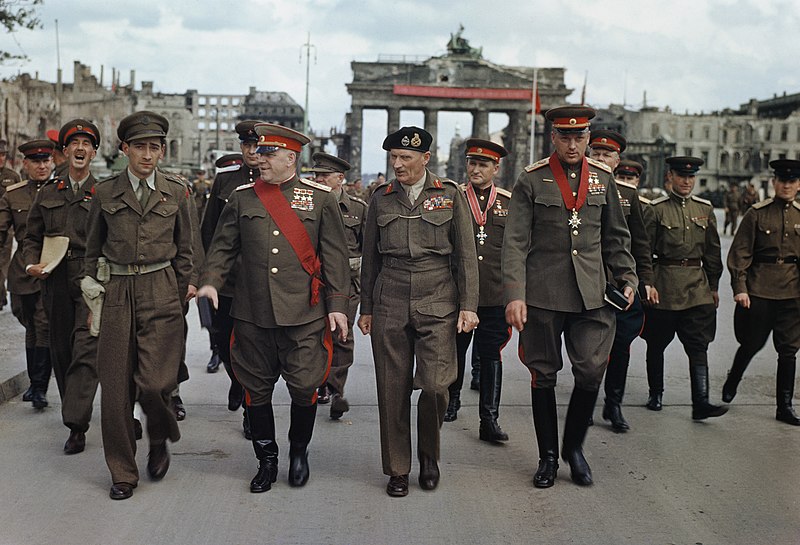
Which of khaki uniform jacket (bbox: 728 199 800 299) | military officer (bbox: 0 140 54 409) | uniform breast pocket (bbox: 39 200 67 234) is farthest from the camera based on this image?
military officer (bbox: 0 140 54 409)

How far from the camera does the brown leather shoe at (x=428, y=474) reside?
6.03 m

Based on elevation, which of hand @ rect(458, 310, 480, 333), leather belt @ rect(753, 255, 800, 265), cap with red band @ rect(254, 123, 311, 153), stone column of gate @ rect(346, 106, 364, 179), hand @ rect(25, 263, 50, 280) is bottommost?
hand @ rect(458, 310, 480, 333)

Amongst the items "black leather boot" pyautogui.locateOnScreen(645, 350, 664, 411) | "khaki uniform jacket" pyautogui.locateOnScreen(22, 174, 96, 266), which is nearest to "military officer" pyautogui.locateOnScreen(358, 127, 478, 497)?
"khaki uniform jacket" pyautogui.locateOnScreen(22, 174, 96, 266)

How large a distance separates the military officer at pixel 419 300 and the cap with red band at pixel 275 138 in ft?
1.89

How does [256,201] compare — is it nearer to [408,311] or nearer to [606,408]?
[408,311]

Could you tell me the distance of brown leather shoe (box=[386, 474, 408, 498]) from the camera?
5.88 m

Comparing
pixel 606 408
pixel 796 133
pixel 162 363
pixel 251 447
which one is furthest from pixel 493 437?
pixel 796 133

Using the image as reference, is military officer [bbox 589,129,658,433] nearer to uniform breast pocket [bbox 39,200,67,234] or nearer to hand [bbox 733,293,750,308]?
hand [bbox 733,293,750,308]

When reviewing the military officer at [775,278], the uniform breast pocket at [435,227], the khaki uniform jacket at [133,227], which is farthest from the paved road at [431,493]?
the uniform breast pocket at [435,227]

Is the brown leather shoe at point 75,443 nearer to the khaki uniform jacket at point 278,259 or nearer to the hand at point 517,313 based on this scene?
the khaki uniform jacket at point 278,259

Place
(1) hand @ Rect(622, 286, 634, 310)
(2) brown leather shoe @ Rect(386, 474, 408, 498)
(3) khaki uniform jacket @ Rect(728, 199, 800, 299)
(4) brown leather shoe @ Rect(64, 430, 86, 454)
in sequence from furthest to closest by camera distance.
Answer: (3) khaki uniform jacket @ Rect(728, 199, 800, 299), (4) brown leather shoe @ Rect(64, 430, 86, 454), (1) hand @ Rect(622, 286, 634, 310), (2) brown leather shoe @ Rect(386, 474, 408, 498)

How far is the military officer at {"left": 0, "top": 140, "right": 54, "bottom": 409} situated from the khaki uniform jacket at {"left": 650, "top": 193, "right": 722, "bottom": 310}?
5.06 meters

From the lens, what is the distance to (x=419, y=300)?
606cm

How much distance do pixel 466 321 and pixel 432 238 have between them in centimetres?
57
